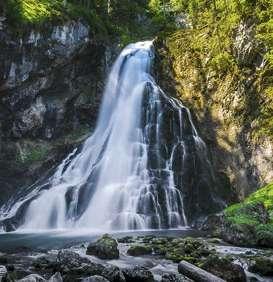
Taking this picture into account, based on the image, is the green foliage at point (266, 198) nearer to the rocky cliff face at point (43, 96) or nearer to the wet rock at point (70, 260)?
the wet rock at point (70, 260)

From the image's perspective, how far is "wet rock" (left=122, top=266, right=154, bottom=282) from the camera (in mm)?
13844

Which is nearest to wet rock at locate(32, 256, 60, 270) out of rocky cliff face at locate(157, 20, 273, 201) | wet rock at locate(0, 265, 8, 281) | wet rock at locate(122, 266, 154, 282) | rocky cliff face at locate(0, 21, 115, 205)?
wet rock at locate(0, 265, 8, 281)

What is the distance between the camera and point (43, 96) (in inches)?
1475

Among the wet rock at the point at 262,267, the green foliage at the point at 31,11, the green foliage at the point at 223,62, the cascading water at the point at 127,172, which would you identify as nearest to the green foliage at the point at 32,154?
the cascading water at the point at 127,172

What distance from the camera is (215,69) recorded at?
36500 mm

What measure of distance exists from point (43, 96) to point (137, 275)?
25.4 meters

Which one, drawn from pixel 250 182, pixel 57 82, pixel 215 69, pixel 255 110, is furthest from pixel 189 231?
pixel 57 82

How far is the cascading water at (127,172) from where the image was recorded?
1153 inches

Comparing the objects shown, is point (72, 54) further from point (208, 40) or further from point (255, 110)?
point (255, 110)

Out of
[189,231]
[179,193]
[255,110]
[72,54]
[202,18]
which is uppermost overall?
[202,18]

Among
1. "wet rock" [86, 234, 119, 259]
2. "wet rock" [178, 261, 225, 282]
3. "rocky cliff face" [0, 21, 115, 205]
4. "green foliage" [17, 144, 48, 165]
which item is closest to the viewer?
"wet rock" [178, 261, 225, 282]

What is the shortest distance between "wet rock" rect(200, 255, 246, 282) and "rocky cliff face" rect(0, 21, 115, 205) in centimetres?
2163

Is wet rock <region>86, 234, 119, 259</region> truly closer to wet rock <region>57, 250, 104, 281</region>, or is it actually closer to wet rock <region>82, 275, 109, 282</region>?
wet rock <region>57, 250, 104, 281</region>

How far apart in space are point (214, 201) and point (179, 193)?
221 centimetres
